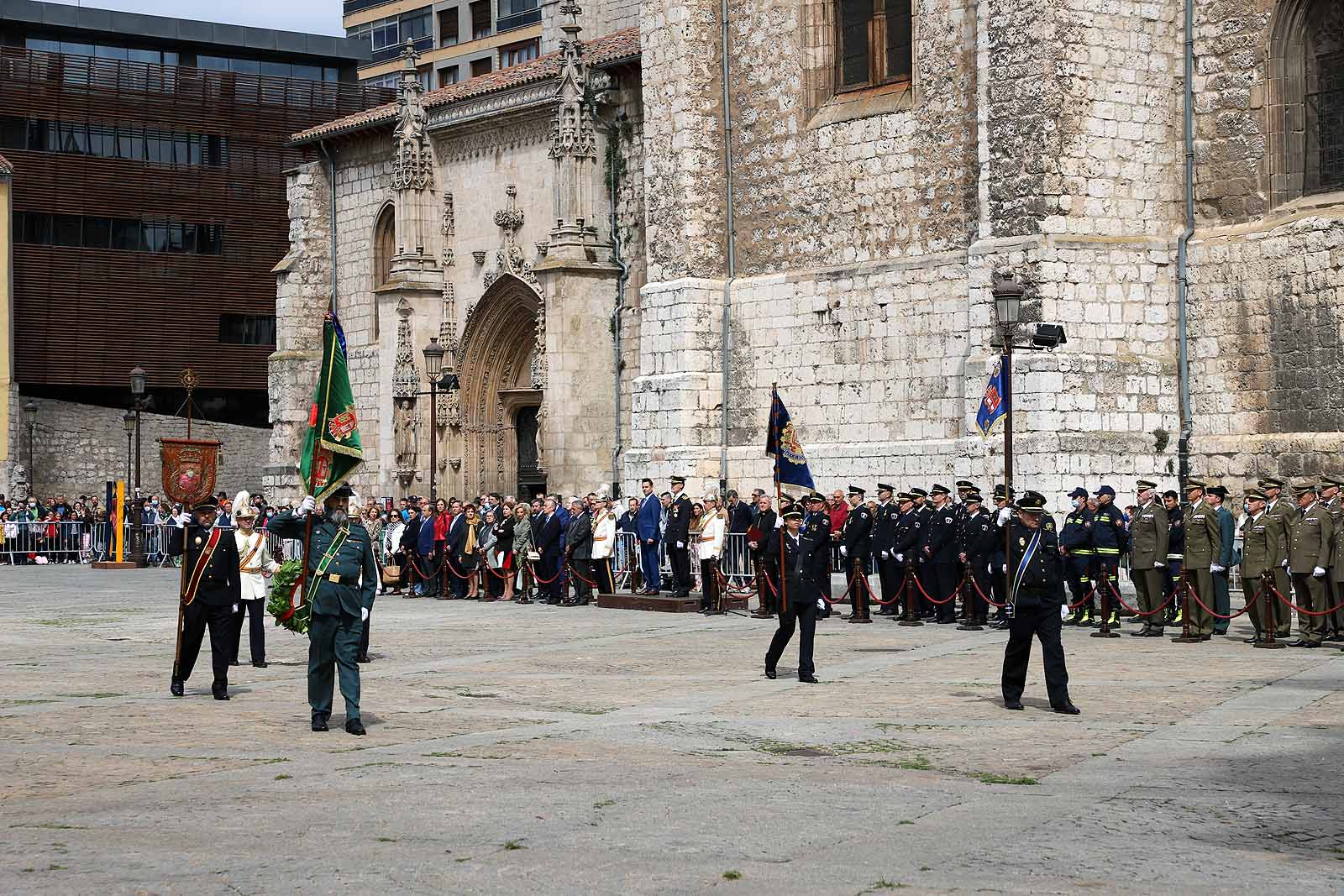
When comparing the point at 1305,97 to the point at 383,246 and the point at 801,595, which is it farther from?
the point at 383,246

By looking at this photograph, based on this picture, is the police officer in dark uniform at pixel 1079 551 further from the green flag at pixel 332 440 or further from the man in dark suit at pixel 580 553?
the green flag at pixel 332 440

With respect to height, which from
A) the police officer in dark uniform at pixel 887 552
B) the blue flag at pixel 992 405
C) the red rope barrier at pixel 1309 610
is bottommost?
the red rope barrier at pixel 1309 610

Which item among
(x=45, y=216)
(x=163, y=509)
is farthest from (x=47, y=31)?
(x=163, y=509)

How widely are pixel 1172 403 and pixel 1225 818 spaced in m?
16.1

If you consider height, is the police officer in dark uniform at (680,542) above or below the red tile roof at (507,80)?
below

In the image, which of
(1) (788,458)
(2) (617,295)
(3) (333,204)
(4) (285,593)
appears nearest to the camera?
(4) (285,593)

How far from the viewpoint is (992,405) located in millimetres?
22672

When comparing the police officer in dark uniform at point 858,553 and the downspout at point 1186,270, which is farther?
the downspout at point 1186,270

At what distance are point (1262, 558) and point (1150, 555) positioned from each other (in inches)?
54.8

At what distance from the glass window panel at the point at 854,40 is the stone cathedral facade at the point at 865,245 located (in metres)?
0.05

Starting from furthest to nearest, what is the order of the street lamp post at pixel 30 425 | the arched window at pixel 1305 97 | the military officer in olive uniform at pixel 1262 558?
the street lamp post at pixel 30 425, the arched window at pixel 1305 97, the military officer in olive uniform at pixel 1262 558

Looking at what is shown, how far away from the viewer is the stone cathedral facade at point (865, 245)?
2342cm

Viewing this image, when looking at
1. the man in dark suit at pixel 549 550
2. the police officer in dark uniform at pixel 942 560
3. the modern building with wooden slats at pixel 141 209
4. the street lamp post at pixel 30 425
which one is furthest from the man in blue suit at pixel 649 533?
the modern building with wooden slats at pixel 141 209

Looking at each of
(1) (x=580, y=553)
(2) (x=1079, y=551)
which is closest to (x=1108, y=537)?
(2) (x=1079, y=551)
